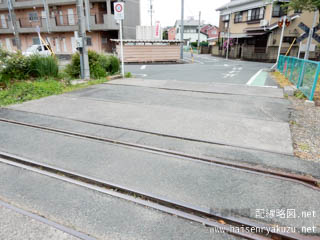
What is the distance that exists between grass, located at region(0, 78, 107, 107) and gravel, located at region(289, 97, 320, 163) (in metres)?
7.10

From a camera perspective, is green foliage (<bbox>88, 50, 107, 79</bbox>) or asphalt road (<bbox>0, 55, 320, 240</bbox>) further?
green foliage (<bbox>88, 50, 107, 79</bbox>)

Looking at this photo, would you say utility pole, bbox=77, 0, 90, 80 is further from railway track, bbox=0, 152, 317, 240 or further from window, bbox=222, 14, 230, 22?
window, bbox=222, 14, 230, 22

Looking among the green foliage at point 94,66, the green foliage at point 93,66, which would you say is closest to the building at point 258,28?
the green foliage at point 93,66

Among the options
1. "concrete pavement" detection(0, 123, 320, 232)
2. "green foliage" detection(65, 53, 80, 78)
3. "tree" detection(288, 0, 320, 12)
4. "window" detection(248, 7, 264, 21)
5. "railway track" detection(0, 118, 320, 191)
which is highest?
"window" detection(248, 7, 264, 21)

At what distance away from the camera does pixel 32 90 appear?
7.59 meters

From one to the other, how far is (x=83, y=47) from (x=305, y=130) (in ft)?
27.3

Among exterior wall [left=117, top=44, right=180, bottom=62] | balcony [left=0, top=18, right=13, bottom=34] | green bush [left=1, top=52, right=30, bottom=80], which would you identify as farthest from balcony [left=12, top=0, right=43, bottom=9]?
green bush [left=1, top=52, right=30, bottom=80]

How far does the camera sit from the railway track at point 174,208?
216 cm

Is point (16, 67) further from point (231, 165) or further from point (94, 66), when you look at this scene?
point (231, 165)

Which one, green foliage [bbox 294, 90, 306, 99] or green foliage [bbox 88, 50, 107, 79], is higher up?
green foliage [bbox 88, 50, 107, 79]

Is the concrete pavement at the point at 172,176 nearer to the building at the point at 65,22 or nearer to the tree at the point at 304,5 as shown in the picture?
the tree at the point at 304,5

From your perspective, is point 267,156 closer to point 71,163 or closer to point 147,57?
point 71,163

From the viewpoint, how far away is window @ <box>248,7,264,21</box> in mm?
28122

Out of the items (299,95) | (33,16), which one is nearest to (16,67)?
(299,95)
